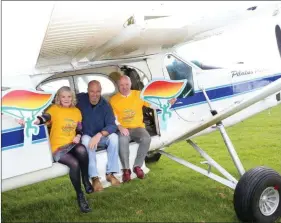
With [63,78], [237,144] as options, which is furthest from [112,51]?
[237,144]

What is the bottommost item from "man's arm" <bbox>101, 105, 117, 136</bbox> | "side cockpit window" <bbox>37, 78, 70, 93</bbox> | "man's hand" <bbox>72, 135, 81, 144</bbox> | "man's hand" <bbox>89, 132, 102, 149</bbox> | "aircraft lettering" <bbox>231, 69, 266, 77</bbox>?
"man's hand" <bbox>89, 132, 102, 149</bbox>

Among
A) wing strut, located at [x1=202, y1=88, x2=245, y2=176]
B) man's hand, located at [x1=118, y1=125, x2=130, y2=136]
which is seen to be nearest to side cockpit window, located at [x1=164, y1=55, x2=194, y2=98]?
wing strut, located at [x1=202, y1=88, x2=245, y2=176]

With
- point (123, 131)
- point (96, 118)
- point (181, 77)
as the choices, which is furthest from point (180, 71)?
point (96, 118)

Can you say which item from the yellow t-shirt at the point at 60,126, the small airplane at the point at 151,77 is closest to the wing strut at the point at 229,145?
the small airplane at the point at 151,77

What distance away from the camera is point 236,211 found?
186 inches

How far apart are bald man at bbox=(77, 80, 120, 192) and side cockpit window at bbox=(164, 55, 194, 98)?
110 cm

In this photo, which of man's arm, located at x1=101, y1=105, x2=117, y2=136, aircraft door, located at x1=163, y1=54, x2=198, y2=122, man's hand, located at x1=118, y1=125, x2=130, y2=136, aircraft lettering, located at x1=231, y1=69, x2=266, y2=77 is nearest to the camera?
man's arm, located at x1=101, y1=105, x2=117, y2=136

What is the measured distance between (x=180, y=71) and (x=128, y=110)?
3.55 feet

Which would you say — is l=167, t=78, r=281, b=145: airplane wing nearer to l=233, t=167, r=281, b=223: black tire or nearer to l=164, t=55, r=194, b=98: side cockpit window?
l=233, t=167, r=281, b=223: black tire

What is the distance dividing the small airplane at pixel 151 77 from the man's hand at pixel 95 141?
203mm

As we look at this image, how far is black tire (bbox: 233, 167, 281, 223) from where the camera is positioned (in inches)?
181

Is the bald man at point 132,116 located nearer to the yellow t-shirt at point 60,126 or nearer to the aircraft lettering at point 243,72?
the yellow t-shirt at point 60,126

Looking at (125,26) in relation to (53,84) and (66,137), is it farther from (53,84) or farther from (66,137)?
(53,84)

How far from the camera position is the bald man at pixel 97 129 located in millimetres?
4590
